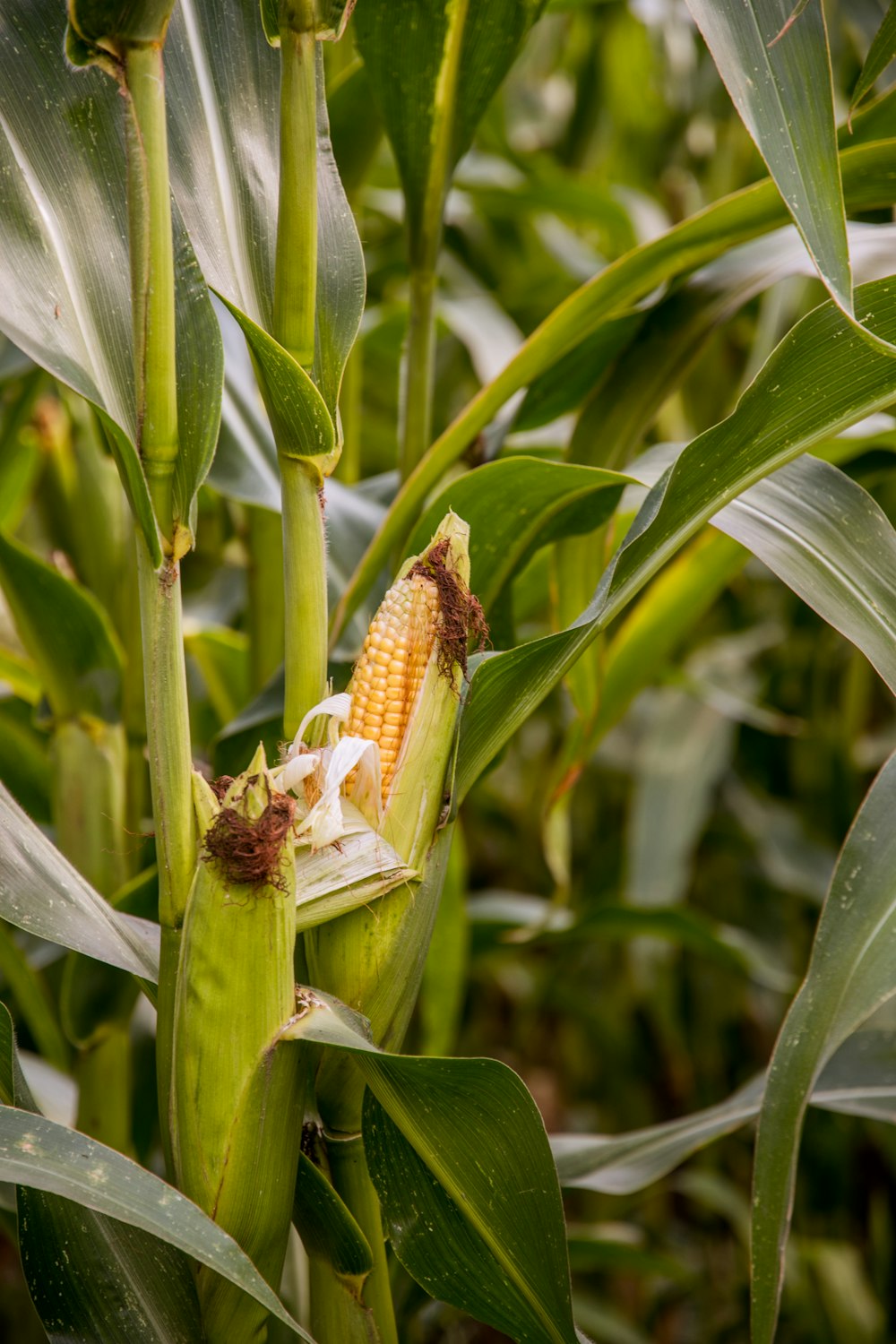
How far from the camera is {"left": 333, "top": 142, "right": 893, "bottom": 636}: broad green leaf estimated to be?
521 millimetres

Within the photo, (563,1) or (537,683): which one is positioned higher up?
(563,1)

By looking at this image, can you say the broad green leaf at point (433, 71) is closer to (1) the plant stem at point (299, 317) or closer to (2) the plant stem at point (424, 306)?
(2) the plant stem at point (424, 306)

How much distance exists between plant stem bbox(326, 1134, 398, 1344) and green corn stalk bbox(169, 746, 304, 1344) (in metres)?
0.05

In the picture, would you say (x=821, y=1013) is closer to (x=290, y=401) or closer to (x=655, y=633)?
(x=290, y=401)

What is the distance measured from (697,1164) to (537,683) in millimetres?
1143

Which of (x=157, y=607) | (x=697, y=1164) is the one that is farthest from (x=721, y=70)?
(x=697, y=1164)

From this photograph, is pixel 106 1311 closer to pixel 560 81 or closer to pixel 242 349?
pixel 242 349

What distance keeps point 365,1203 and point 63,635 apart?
37cm

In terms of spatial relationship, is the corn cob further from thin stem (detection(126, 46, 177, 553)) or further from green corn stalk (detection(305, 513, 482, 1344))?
thin stem (detection(126, 46, 177, 553))

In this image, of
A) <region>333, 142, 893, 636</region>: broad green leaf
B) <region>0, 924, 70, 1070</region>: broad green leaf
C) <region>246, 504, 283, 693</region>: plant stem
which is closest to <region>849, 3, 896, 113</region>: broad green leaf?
<region>333, 142, 893, 636</region>: broad green leaf

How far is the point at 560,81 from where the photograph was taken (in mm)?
1839

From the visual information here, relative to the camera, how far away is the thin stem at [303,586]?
0.38 meters

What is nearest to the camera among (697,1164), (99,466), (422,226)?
(422,226)

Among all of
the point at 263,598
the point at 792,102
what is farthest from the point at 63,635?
the point at 792,102
